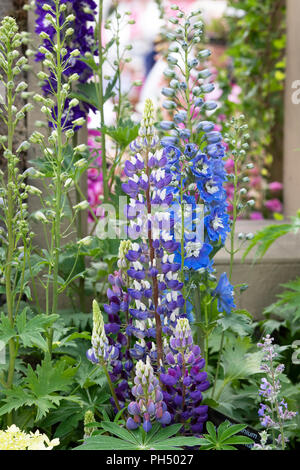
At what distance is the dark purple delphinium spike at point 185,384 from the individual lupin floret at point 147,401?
2.6 inches

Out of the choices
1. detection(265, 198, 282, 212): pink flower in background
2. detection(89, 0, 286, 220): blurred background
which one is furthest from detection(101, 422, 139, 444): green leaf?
detection(265, 198, 282, 212): pink flower in background

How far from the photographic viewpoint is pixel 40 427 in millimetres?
1533

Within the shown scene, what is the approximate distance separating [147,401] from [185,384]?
0.39 ft

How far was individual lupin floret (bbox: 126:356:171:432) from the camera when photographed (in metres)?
1.19

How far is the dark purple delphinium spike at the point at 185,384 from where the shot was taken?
50.8 inches

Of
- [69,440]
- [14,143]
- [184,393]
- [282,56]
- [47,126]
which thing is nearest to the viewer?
Result: [184,393]

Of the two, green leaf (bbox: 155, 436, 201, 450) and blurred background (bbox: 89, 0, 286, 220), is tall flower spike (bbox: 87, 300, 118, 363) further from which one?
blurred background (bbox: 89, 0, 286, 220)

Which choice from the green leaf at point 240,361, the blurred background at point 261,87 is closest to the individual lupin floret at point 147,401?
the green leaf at point 240,361

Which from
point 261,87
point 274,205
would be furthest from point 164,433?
point 261,87

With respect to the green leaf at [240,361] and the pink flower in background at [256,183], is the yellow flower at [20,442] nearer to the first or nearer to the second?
the green leaf at [240,361]

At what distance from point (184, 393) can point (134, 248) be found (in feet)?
1.08

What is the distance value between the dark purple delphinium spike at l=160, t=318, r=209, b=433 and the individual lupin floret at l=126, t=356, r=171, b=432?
2.6 inches

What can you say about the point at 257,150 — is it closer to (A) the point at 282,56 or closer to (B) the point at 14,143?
(A) the point at 282,56
